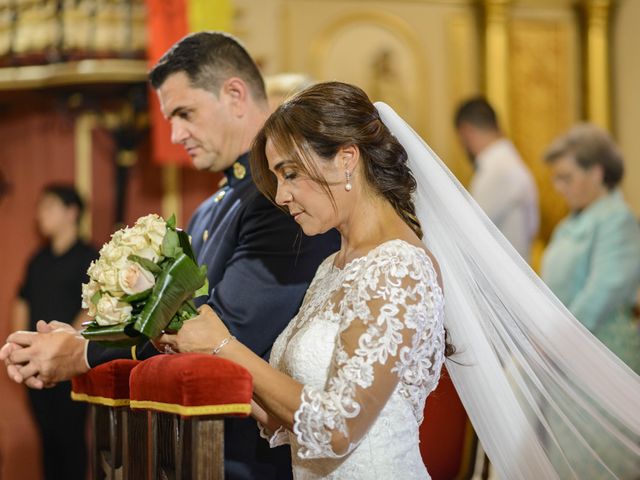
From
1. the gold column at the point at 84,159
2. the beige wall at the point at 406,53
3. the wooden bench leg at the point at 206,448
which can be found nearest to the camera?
the wooden bench leg at the point at 206,448

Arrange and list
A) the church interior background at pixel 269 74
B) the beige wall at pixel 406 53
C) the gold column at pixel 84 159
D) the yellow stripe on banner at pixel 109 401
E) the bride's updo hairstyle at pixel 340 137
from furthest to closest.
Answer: the beige wall at pixel 406 53, the gold column at pixel 84 159, the church interior background at pixel 269 74, the yellow stripe on banner at pixel 109 401, the bride's updo hairstyle at pixel 340 137

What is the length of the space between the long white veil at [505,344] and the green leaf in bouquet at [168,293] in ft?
2.38

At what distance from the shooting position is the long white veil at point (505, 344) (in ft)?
8.47

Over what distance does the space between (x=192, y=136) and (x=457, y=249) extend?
3.23 ft

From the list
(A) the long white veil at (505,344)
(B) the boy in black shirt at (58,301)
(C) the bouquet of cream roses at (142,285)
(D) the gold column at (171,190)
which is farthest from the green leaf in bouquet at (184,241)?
(D) the gold column at (171,190)

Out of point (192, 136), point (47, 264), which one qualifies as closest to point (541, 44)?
point (47, 264)

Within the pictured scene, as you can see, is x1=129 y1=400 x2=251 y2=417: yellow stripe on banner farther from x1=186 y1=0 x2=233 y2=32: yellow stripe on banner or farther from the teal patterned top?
x1=186 y1=0 x2=233 y2=32: yellow stripe on banner

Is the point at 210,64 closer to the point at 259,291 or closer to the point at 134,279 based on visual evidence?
the point at 259,291

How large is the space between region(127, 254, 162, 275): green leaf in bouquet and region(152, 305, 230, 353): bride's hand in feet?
Answer: 0.45

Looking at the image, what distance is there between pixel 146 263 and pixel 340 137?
1.81ft

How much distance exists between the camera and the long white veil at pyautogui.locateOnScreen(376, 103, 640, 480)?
258 cm

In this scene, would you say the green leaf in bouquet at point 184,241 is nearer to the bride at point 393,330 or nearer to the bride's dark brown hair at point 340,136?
the bride at point 393,330

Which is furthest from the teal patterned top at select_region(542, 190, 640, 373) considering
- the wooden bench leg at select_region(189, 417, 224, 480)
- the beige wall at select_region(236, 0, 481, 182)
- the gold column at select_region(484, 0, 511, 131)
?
the gold column at select_region(484, 0, 511, 131)

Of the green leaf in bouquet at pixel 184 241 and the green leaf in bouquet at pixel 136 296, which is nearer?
the green leaf in bouquet at pixel 136 296
